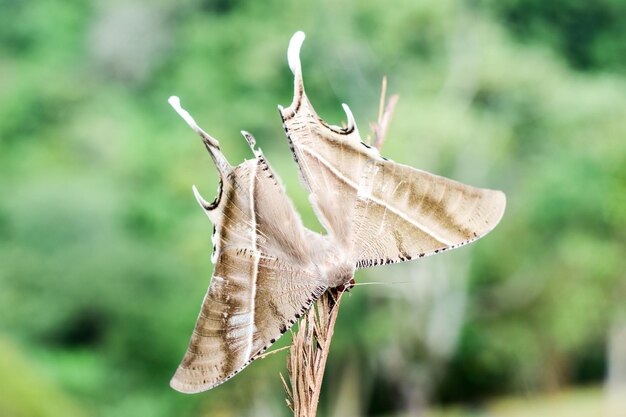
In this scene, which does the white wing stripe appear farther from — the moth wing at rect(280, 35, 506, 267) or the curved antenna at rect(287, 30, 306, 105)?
the curved antenna at rect(287, 30, 306, 105)

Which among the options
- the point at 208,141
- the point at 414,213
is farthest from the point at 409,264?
the point at 208,141

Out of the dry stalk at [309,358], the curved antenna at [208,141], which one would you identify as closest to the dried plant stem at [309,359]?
the dry stalk at [309,358]

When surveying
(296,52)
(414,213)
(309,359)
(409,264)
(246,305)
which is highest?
(409,264)

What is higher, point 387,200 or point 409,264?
point 409,264

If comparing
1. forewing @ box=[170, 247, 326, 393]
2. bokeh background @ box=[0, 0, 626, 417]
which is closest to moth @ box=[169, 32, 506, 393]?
forewing @ box=[170, 247, 326, 393]

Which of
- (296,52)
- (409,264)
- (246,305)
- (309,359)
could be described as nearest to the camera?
(309,359)

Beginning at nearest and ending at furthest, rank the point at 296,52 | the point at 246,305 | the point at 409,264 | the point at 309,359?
the point at 309,359 < the point at 296,52 < the point at 246,305 < the point at 409,264

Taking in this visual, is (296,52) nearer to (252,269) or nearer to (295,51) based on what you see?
(295,51)
